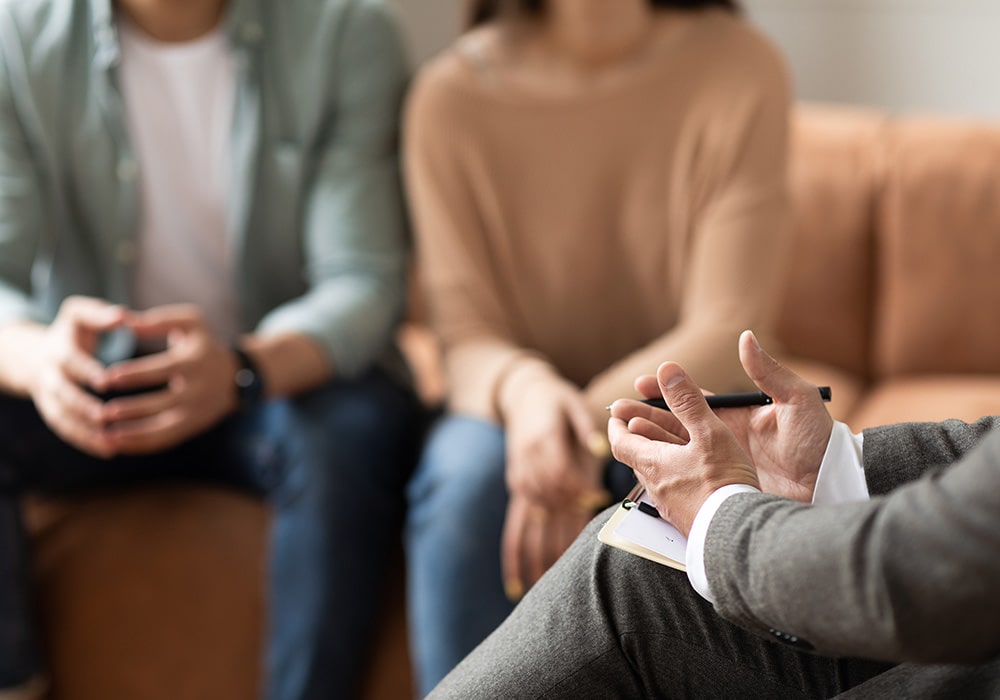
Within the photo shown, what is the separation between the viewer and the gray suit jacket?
396 mm

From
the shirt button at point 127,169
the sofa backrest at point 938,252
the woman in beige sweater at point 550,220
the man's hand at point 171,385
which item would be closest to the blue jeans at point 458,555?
the woman in beige sweater at point 550,220

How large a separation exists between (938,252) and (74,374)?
3.19 ft

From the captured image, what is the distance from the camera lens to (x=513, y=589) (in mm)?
935

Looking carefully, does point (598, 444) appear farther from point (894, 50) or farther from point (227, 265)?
point (894, 50)

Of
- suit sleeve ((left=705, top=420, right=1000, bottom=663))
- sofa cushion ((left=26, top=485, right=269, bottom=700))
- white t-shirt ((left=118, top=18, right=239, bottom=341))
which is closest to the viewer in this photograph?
suit sleeve ((left=705, top=420, right=1000, bottom=663))

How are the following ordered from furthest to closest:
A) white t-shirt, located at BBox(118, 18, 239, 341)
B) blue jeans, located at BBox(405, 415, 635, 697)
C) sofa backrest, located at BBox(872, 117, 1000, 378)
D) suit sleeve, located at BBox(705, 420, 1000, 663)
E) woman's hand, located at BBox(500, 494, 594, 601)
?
sofa backrest, located at BBox(872, 117, 1000, 378) → white t-shirt, located at BBox(118, 18, 239, 341) → blue jeans, located at BBox(405, 415, 635, 697) → woman's hand, located at BBox(500, 494, 594, 601) → suit sleeve, located at BBox(705, 420, 1000, 663)

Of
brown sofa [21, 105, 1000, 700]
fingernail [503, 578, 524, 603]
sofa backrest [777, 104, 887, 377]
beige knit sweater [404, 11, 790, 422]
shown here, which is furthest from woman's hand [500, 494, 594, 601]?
sofa backrest [777, 104, 887, 377]

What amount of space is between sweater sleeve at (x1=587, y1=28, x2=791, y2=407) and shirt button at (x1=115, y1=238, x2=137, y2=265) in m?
0.52

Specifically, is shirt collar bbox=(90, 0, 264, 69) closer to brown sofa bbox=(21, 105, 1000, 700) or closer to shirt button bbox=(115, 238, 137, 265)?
shirt button bbox=(115, 238, 137, 265)

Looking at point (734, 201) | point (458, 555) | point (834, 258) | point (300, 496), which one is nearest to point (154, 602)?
point (300, 496)

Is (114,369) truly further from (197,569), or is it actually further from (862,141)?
(862,141)

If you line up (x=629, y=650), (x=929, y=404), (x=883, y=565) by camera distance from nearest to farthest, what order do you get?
(x=883, y=565)
(x=629, y=650)
(x=929, y=404)

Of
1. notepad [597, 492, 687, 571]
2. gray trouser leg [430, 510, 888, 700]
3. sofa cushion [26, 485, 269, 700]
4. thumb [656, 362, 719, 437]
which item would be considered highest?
thumb [656, 362, 719, 437]

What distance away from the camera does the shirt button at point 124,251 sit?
1.18 metres
